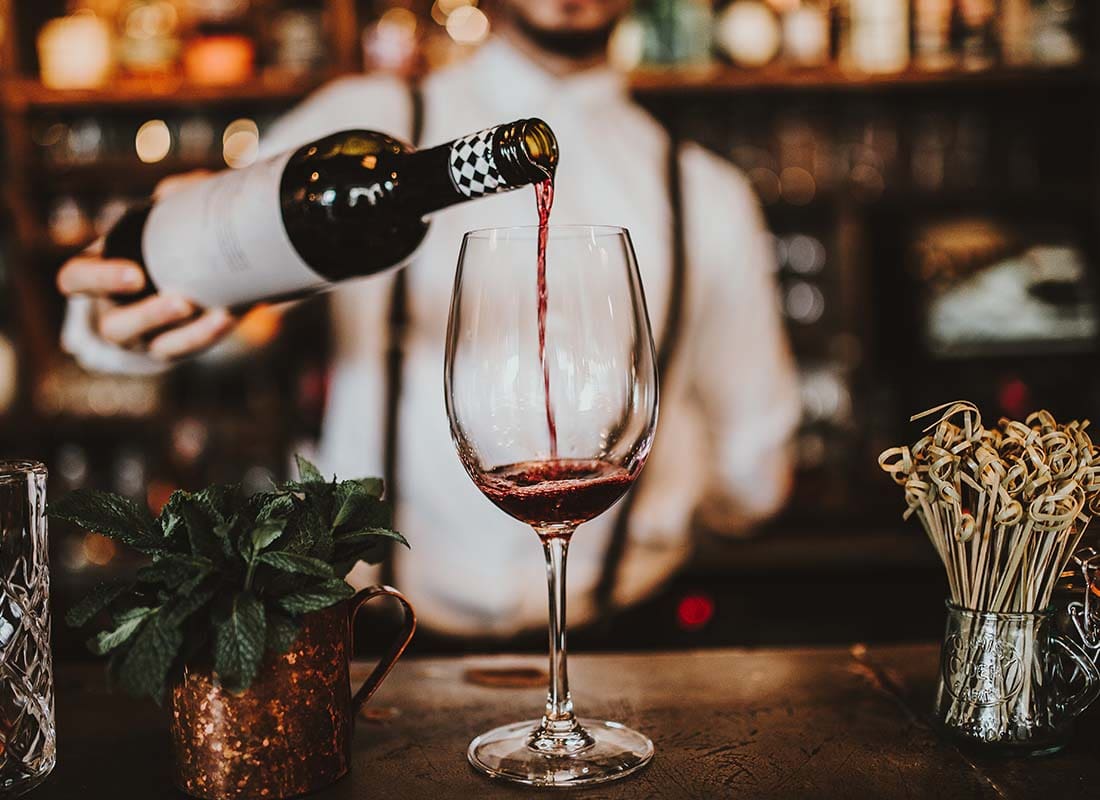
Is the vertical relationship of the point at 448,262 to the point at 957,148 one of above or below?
below

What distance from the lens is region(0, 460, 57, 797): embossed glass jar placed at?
72 cm

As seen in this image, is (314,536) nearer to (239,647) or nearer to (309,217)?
(239,647)

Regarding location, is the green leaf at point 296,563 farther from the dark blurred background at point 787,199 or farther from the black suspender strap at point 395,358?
the dark blurred background at point 787,199

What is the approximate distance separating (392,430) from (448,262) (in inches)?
11.2

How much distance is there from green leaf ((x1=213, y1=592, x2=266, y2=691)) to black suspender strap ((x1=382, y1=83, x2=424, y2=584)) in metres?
1.14

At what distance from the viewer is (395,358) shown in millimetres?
1851

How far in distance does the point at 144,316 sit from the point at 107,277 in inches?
2.0

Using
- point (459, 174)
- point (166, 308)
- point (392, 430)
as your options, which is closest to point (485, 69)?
point (392, 430)

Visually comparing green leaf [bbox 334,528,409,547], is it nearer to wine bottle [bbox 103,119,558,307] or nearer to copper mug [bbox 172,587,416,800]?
copper mug [bbox 172,587,416,800]

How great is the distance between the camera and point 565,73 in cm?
203

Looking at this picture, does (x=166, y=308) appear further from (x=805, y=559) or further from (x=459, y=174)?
(x=805, y=559)

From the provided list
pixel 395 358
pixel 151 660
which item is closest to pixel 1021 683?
pixel 151 660

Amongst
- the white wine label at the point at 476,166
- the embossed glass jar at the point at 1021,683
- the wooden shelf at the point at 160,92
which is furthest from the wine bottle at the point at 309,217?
the wooden shelf at the point at 160,92

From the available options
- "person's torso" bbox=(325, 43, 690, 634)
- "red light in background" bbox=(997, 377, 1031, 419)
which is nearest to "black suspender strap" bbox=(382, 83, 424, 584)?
"person's torso" bbox=(325, 43, 690, 634)
